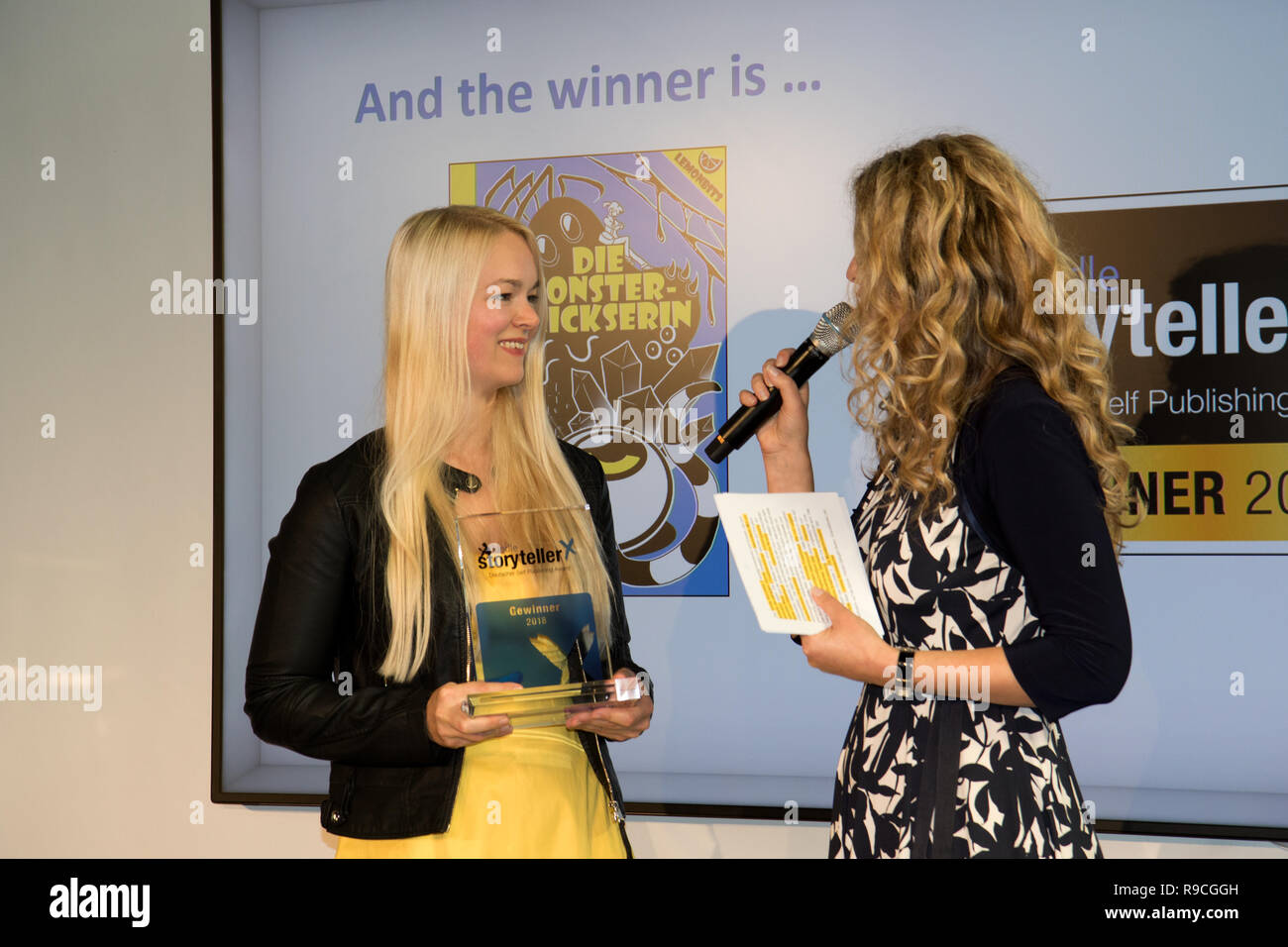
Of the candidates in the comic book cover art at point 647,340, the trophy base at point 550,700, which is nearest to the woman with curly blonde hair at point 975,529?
the trophy base at point 550,700

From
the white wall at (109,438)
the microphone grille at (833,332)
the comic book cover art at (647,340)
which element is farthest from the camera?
the white wall at (109,438)

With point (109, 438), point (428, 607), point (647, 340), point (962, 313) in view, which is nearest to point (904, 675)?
point (962, 313)

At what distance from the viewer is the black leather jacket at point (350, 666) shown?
162cm

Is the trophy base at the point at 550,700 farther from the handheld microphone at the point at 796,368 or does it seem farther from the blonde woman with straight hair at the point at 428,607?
the handheld microphone at the point at 796,368

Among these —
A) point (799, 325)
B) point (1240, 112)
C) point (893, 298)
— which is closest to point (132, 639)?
point (799, 325)

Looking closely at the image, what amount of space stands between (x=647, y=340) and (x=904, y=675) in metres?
1.66

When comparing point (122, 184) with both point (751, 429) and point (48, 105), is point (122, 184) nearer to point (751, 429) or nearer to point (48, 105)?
point (48, 105)

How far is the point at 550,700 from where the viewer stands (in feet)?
5.16

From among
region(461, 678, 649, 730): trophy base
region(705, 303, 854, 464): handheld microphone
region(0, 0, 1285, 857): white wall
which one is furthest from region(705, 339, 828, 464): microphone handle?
region(0, 0, 1285, 857): white wall

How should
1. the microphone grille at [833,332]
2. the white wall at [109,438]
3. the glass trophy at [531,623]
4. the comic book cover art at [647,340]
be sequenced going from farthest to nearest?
the white wall at [109,438] < the comic book cover art at [647,340] < the microphone grille at [833,332] < the glass trophy at [531,623]

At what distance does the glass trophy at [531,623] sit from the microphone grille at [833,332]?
0.55 meters

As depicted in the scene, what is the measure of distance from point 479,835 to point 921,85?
7.51 feet

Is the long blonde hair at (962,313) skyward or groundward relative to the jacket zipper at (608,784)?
skyward

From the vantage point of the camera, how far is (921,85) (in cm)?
287
